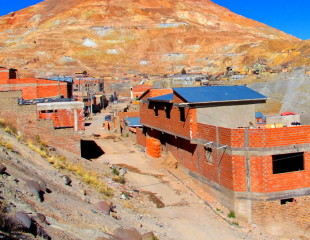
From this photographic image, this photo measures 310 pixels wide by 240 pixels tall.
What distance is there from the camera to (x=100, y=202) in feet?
33.2

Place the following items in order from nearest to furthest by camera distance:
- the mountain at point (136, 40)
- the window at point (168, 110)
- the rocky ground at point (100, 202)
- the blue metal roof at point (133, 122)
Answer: the rocky ground at point (100, 202) → the window at point (168, 110) → the blue metal roof at point (133, 122) → the mountain at point (136, 40)

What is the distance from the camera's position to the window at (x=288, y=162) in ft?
43.4

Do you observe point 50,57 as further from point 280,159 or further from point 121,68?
point 280,159

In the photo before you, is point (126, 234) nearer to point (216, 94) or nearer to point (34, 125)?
point (34, 125)

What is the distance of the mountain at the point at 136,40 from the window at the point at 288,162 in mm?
46079

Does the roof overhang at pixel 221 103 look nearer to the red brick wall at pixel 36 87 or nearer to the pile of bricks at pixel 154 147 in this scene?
the pile of bricks at pixel 154 147

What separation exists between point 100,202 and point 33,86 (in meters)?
22.5

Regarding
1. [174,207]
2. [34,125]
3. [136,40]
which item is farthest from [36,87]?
[136,40]

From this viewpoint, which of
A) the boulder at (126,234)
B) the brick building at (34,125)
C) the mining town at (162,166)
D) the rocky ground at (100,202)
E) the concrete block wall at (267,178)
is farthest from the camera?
the brick building at (34,125)

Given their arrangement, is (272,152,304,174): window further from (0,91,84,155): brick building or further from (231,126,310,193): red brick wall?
(0,91,84,155): brick building

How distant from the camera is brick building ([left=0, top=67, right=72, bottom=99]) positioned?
30.0 metres

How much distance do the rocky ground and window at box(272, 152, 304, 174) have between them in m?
2.58

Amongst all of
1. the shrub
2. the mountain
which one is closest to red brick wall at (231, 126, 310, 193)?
the shrub

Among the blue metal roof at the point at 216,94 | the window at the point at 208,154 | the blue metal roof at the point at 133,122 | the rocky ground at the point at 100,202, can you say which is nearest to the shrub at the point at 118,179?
the rocky ground at the point at 100,202
